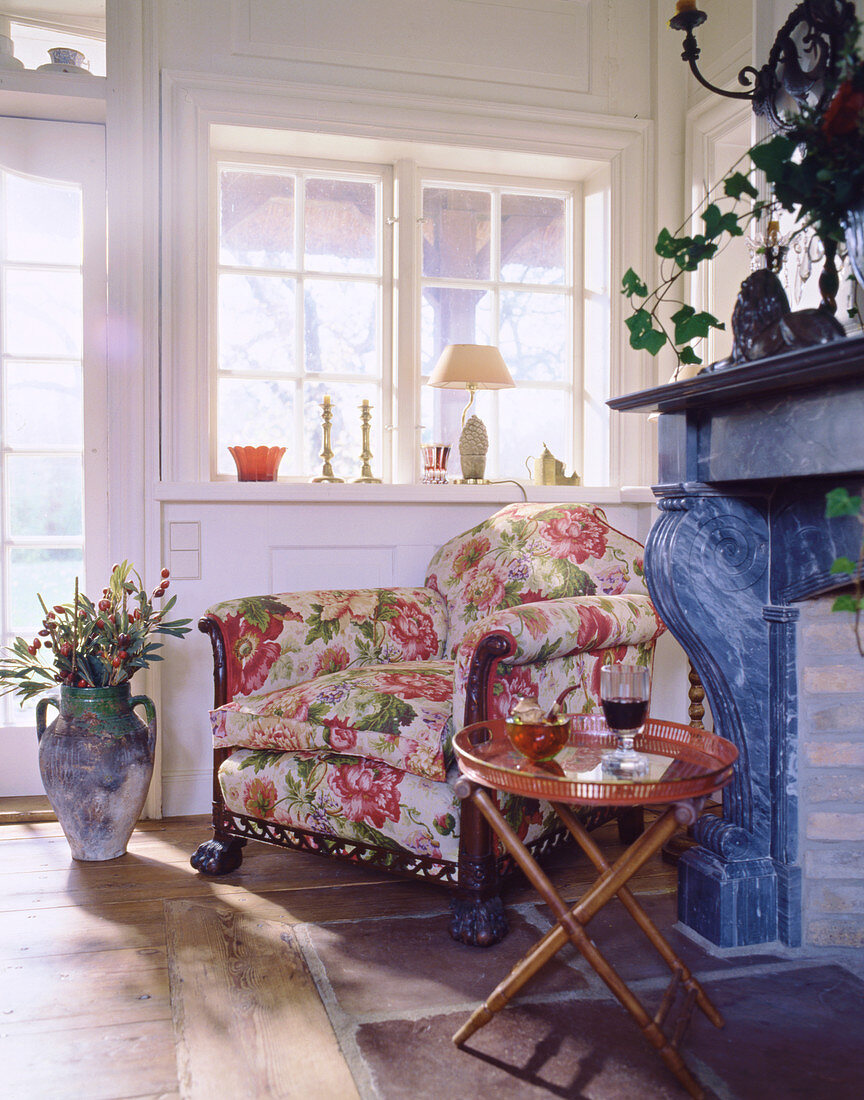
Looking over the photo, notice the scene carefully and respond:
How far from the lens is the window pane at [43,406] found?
3.08 meters

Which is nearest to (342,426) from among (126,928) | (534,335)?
(534,335)

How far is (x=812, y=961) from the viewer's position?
1.97 m

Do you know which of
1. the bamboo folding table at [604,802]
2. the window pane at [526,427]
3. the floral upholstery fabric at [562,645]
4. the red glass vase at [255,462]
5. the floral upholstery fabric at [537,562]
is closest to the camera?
the bamboo folding table at [604,802]

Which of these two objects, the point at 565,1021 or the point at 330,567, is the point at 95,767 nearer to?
the point at 330,567

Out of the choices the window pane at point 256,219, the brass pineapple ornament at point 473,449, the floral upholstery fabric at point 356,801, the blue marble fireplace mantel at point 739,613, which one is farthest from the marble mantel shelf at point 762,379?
the window pane at point 256,219

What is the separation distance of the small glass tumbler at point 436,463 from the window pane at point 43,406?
1.14 metres

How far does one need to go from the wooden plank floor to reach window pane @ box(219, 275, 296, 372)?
5.00 ft

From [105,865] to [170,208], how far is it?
6.46 ft

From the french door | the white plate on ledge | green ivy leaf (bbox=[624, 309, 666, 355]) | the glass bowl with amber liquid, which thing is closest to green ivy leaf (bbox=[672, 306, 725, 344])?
green ivy leaf (bbox=[624, 309, 666, 355])

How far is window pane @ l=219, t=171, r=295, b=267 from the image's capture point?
10.6 feet

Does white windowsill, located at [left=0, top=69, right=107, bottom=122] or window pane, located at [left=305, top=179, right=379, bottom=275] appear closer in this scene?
white windowsill, located at [left=0, top=69, right=107, bottom=122]

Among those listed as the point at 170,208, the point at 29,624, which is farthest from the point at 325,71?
the point at 29,624

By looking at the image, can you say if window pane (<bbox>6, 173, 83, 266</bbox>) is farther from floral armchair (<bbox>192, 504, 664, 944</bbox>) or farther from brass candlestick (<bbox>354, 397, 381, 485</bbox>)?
floral armchair (<bbox>192, 504, 664, 944</bbox>)

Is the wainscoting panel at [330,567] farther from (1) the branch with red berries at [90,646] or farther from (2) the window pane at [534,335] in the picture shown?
(2) the window pane at [534,335]
